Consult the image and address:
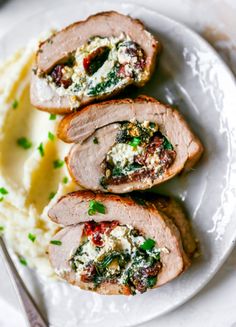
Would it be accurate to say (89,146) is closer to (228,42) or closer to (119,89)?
(119,89)

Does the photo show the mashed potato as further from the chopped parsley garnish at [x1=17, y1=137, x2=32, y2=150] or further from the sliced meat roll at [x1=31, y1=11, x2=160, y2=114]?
the sliced meat roll at [x1=31, y1=11, x2=160, y2=114]

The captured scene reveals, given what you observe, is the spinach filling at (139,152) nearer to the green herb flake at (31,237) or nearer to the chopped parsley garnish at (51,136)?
the chopped parsley garnish at (51,136)

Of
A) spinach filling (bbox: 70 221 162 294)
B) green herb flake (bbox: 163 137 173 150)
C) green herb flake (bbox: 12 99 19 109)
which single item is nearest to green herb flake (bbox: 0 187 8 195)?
green herb flake (bbox: 12 99 19 109)

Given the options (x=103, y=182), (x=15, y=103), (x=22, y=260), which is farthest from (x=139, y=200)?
(x=15, y=103)

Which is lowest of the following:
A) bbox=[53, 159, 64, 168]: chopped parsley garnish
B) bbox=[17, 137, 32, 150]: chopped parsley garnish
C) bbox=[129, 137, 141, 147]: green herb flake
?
bbox=[53, 159, 64, 168]: chopped parsley garnish

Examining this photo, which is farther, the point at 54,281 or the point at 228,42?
the point at 54,281

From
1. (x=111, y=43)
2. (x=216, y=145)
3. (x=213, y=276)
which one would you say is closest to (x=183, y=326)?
(x=213, y=276)

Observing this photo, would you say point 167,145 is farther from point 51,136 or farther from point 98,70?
point 51,136
